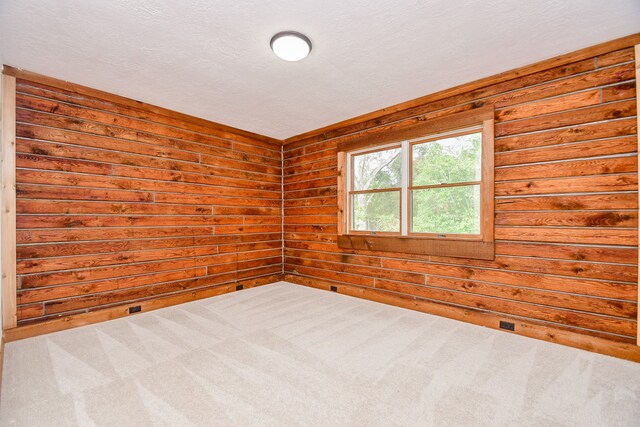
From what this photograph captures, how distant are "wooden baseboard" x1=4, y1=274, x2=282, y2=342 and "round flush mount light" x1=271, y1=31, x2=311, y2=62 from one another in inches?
120

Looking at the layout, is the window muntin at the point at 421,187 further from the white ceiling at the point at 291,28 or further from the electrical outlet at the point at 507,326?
the electrical outlet at the point at 507,326

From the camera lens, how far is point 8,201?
2.45m

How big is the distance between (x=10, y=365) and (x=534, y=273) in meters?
4.29

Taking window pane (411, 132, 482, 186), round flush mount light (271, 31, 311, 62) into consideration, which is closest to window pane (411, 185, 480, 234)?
window pane (411, 132, 482, 186)

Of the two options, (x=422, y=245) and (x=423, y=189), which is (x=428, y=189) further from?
(x=422, y=245)

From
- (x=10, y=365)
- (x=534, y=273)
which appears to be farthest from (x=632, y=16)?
(x=10, y=365)

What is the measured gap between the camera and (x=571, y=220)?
237 cm

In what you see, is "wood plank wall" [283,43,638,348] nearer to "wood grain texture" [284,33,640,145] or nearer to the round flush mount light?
"wood grain texture" [284,33,640,145]

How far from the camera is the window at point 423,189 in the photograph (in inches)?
112

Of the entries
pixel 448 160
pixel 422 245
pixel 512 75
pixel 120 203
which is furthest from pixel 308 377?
pixel 512 75

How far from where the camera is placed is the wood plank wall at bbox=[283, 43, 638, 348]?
218 centimetres

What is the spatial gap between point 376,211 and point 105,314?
3359mm

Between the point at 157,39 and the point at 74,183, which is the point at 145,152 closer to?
the point at 74,183

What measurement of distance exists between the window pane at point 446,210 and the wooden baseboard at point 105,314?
274cm
